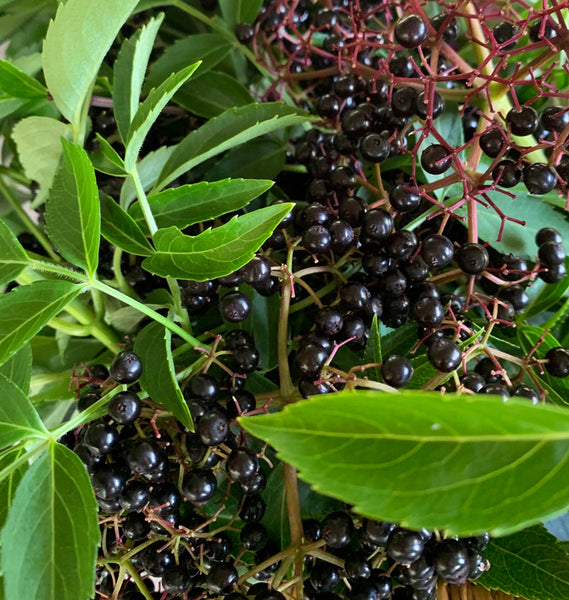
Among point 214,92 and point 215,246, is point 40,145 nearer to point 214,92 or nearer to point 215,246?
point 214,92

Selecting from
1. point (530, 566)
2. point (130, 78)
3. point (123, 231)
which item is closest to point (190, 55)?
point (130, 78)

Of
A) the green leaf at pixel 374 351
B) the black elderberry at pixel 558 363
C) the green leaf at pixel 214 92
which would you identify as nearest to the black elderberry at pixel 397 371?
the green leaf at pixel 374 351

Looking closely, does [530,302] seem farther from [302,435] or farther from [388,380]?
[302,435]

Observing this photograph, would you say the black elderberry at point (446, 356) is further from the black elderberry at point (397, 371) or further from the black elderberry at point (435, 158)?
the black elderberry at point (435, 158)

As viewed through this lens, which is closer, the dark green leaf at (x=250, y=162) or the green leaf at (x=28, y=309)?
the green leaf at (x=28, y=309)

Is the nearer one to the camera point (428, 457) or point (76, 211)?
point (428, 457)

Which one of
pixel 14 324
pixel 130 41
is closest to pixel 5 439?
pixel 14 324
